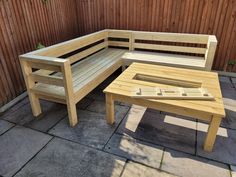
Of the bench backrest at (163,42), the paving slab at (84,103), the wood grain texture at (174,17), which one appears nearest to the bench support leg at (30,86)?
the paving slab at (84,103)

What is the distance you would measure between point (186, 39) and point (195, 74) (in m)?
1.11

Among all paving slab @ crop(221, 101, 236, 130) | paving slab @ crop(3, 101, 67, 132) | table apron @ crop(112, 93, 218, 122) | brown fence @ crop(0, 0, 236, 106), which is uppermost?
brown fence @ crop(0, 0, 236, 106)

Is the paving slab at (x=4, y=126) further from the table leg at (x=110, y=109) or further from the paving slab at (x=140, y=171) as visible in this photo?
the paving slab at (x=140, y=171)

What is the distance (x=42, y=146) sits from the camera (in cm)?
212

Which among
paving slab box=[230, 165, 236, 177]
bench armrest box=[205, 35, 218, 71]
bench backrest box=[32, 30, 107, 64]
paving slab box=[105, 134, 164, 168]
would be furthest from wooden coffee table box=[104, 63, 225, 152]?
bench backrest box=[32, 30, 107, 64]

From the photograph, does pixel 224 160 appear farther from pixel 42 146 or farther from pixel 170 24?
pixel 170 24

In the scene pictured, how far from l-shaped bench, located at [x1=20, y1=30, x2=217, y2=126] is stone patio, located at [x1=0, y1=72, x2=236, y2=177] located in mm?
264

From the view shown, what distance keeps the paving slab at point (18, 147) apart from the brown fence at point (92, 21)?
0.73 metres

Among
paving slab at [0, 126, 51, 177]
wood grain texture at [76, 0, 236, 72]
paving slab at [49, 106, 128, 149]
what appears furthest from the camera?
wood grain texture at [76, 0, 236, 72]

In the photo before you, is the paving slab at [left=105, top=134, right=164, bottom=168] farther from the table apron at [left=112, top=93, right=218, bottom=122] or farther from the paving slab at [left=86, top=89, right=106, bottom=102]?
the paving slab at [left=86, top=89, right=106, bottom=102]

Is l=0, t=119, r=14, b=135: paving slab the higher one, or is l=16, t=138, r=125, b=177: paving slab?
l=0, t=119, r=14, b=135: paving slab

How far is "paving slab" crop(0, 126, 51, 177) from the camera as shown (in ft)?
6.22

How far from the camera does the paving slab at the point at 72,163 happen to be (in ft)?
5.92

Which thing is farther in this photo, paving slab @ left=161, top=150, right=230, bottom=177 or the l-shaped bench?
the l-shaped bench
